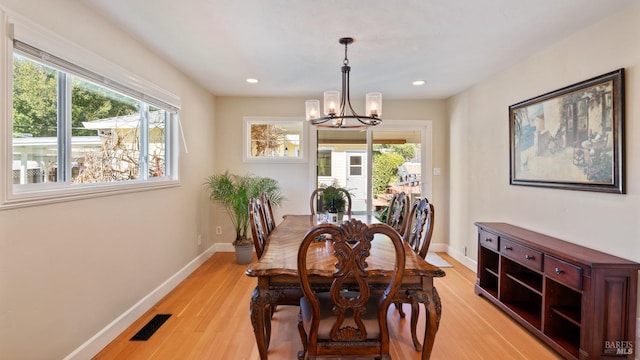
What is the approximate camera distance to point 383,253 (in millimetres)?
2100

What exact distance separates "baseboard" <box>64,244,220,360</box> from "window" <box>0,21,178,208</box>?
40.1 inches

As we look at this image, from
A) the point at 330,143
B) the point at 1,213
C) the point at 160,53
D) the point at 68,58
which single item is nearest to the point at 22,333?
the point at 1,213

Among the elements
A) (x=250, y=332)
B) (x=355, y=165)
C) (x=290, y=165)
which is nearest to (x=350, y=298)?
(x=250, y=332)

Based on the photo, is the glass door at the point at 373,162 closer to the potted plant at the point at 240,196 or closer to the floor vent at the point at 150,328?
the potted plant at the point at 240,196

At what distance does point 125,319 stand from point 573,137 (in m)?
3.90

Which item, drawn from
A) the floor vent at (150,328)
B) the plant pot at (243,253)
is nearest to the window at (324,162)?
the plant pot at (243,253)

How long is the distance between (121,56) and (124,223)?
1.35m

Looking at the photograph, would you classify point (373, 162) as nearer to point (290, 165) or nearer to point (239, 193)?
point (290, 165)

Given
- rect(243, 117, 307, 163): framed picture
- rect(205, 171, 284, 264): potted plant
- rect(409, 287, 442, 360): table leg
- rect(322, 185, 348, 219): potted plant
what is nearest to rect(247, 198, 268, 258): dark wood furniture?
rect(322, 185, 348, 219): potted plant

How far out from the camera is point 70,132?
7.07 feet

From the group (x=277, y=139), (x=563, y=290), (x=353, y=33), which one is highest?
(x=353, y=33)

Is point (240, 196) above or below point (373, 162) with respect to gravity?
below

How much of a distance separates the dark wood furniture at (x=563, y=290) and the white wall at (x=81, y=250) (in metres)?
3.27

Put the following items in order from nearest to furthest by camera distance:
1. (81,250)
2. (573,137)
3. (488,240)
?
(81,250) → (573,137) → (488,240)
